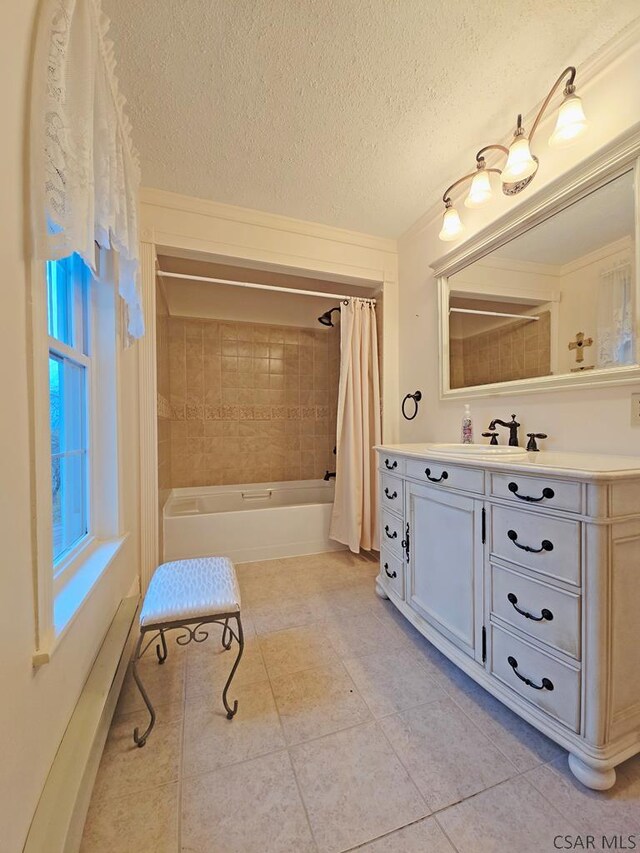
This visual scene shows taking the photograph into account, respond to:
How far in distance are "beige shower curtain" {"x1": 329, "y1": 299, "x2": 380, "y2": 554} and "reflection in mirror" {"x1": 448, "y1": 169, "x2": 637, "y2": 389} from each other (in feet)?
2.58

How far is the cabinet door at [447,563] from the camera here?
1.25m

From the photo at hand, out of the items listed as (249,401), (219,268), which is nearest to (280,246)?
(219,268)

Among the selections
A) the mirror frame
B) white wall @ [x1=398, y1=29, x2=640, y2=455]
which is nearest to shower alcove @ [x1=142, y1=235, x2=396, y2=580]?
white wall @ [x1=398, y1=29, x2=640, y2=455]

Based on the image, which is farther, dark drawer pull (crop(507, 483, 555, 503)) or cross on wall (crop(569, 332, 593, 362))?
cross on wall (crop(569, 332, 593, 362))

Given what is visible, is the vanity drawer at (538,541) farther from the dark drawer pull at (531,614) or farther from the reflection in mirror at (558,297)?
the reflection in mirror at (558,297)

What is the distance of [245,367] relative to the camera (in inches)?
132

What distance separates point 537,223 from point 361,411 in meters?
1.53

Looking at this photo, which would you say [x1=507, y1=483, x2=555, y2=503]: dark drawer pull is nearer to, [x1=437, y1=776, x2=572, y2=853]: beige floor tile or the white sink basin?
the white sink basin

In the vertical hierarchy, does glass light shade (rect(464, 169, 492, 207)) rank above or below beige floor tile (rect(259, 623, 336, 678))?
above

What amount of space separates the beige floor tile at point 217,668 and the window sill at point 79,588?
1.95 ft

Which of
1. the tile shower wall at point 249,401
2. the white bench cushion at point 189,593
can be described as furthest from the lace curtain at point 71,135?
the tile shower wall at point 249,401

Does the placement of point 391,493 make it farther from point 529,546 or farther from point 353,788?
point 353,788

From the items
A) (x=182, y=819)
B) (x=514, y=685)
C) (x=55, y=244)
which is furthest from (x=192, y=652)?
(x=55, y=244)

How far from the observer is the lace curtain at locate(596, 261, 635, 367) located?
1196 mm
